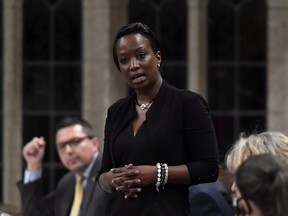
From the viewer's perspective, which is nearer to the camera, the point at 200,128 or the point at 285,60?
the point at 200,128

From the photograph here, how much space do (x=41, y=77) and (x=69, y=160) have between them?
2.77 m

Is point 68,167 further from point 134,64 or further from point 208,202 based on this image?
point 134,64

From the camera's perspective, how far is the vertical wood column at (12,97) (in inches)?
A: 338

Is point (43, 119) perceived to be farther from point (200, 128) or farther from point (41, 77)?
point (200, 128)

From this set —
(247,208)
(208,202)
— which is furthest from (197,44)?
(247,208)

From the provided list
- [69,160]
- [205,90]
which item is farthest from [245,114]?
[69,160]

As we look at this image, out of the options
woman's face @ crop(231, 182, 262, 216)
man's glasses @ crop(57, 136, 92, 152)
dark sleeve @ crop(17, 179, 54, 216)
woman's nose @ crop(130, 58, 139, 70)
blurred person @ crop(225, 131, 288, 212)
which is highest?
woman's nose @ crop(130, 58, 139, 70)

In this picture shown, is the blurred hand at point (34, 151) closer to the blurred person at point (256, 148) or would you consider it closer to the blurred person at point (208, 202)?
the blurred person at point (208, 202)

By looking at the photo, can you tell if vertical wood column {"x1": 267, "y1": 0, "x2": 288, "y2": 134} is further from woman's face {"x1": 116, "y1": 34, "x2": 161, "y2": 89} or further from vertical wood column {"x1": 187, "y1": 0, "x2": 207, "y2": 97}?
woman's face {"x1": 116, "y1": 34, "x2": 161, "y2": 89}

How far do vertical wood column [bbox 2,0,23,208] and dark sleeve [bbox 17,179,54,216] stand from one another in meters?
2.55

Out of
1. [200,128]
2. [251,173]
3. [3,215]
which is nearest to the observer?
[251,173]

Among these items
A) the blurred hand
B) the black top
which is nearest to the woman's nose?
the black top

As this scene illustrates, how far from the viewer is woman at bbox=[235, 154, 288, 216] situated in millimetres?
2809

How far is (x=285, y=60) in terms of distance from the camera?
8539mm
